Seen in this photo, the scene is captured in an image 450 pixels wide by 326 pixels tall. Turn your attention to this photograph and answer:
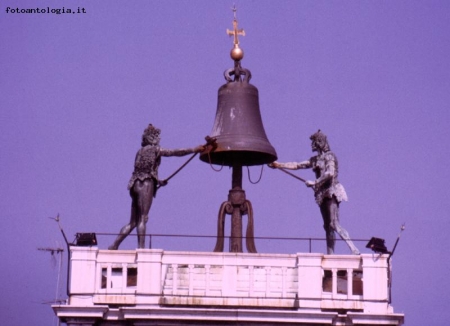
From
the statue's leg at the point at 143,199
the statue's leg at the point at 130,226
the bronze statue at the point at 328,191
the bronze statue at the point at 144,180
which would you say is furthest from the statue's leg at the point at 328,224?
the statue's leg at the point at 130,226

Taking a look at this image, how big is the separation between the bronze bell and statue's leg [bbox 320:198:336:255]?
2040 mm

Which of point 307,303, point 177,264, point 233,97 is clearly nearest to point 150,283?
point 177,264

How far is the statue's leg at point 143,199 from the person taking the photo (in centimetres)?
3416

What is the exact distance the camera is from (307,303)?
31984mm

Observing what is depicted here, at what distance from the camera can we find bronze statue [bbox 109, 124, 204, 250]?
112 feet

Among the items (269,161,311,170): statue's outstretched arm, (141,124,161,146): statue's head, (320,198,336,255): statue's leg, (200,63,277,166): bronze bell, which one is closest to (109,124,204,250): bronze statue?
(141,124,161,146): statue's head

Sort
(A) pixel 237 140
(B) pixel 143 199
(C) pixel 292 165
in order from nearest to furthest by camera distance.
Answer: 1. (B) pixel 143 199
2. (A) pixel 237 140
3. (C) pixel 292 165

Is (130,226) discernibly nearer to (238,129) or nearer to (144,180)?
(144,180)

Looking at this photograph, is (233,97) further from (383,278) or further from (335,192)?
(383,278)

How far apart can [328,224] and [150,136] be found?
4615mm

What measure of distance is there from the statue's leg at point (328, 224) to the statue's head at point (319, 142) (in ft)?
4.17

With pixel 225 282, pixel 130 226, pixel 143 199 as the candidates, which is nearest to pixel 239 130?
pixel 143 199

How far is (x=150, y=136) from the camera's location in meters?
34.7

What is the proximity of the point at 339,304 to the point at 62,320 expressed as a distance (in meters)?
5.96
